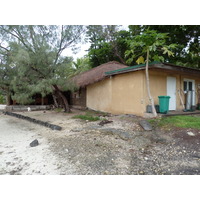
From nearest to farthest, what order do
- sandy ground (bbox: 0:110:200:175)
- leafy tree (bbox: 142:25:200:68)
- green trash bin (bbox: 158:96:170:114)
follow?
sandy ground (bbox: 0:110:200:175) → green trash bin (bbox: 158:96:170:114) → leafy tree (bbox: 142:25:200:68)

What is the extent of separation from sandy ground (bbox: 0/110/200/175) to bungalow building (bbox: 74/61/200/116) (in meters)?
2.86

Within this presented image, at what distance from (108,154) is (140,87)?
4813 mm

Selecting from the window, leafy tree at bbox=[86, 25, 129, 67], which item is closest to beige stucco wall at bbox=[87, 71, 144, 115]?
the window

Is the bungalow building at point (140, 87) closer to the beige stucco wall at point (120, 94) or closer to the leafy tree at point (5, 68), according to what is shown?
the beige stucco wall at point (120, 94)

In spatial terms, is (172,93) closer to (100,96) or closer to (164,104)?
(164,104)

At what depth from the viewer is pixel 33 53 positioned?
27.8ft

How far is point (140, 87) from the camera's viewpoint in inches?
295

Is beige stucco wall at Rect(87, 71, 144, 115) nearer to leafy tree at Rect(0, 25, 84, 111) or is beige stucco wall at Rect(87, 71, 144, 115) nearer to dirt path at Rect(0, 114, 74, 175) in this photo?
leafy tree at Rect(0, 25, 84, 111)

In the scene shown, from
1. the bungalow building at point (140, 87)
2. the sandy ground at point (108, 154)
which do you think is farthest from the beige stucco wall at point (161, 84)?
the sandy ground at point (108, 154)

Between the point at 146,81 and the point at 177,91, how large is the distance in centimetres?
270

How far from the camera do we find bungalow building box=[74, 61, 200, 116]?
7457 mm

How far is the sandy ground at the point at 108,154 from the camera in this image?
9.40 feet

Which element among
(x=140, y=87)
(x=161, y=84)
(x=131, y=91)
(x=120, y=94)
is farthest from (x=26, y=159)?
(x=161, y=84)
